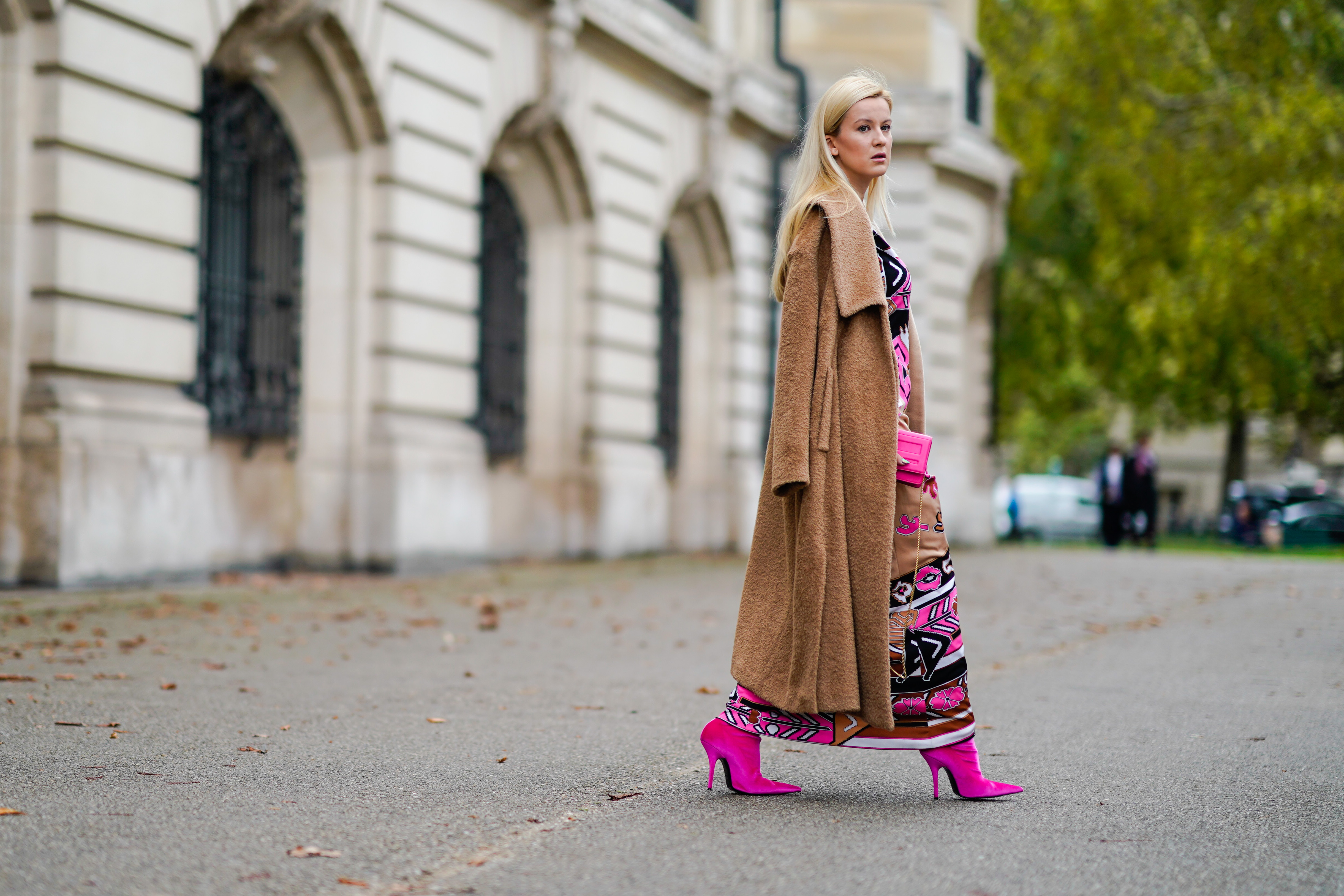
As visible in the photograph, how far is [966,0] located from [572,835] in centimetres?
2421

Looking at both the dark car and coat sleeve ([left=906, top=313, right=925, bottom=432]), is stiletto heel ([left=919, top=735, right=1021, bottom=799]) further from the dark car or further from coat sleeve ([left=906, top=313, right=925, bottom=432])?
the dark car

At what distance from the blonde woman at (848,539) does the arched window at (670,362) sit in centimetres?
1496

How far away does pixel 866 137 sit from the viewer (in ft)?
14.6

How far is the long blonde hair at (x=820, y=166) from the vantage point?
4.44 m

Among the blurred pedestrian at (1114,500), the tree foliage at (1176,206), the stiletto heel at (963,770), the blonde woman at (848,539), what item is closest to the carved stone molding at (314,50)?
the blonde woman at (848,539)

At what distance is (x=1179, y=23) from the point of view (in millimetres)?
25438

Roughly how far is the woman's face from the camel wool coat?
5.1 inches

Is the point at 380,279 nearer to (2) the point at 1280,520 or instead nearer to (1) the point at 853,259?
(1) the point at 853,259

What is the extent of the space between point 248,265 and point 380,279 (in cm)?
119

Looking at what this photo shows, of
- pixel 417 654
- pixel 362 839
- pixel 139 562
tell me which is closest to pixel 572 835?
pixel 362 839

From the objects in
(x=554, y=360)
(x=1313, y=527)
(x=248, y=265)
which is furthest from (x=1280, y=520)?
(x=248, y=265)

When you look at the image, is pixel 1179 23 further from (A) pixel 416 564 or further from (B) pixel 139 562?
(B) pixel 139 562

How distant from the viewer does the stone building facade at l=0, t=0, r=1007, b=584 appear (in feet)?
33.8

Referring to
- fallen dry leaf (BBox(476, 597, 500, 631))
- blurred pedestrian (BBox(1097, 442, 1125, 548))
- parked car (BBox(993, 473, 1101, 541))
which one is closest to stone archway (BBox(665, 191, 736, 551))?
blurred pedestrian (BBox(1097, 442, 1125, 548))
